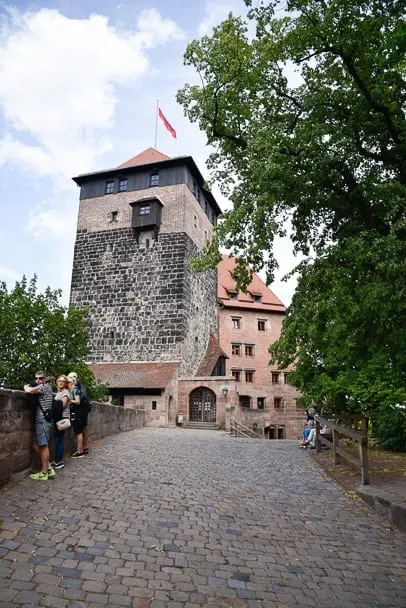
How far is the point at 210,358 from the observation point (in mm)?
31031

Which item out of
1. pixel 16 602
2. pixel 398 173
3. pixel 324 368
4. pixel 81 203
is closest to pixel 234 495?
pixel 16 602

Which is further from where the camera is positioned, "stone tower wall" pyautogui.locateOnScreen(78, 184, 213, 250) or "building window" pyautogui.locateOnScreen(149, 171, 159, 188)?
"building window" pyautogui.locateOnScreen(149, 171, 159, 188)

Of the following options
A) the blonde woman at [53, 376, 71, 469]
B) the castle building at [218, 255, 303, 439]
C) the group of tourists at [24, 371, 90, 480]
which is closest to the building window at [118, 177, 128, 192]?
the castle building at [218, 255, 303, 439]

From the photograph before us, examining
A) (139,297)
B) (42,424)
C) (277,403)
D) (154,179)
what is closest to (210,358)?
(139,297)

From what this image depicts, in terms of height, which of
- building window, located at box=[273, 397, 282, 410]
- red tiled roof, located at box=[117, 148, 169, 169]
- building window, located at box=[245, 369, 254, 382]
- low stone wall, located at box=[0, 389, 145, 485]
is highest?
red tiled roof, located at box=[117, 148, 169, 169]

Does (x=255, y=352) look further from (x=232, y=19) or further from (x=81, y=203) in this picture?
(x=232, y=19)

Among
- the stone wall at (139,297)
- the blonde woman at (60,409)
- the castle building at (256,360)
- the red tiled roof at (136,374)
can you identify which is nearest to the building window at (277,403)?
the castle building at (256,360)

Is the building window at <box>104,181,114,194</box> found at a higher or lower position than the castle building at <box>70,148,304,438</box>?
higher

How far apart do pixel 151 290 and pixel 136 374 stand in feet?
19.4

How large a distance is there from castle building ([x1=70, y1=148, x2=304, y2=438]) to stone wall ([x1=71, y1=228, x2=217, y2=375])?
0.23 feet

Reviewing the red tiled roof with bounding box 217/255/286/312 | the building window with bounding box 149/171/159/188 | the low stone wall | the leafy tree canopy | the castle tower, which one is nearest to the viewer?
the low stone wall

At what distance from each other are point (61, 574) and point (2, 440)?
273cm

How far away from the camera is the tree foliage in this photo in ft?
27.8

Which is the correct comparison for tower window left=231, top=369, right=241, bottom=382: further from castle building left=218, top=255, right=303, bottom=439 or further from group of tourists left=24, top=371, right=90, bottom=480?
group of tourists left=24, top=371, right=90, bottom=480
